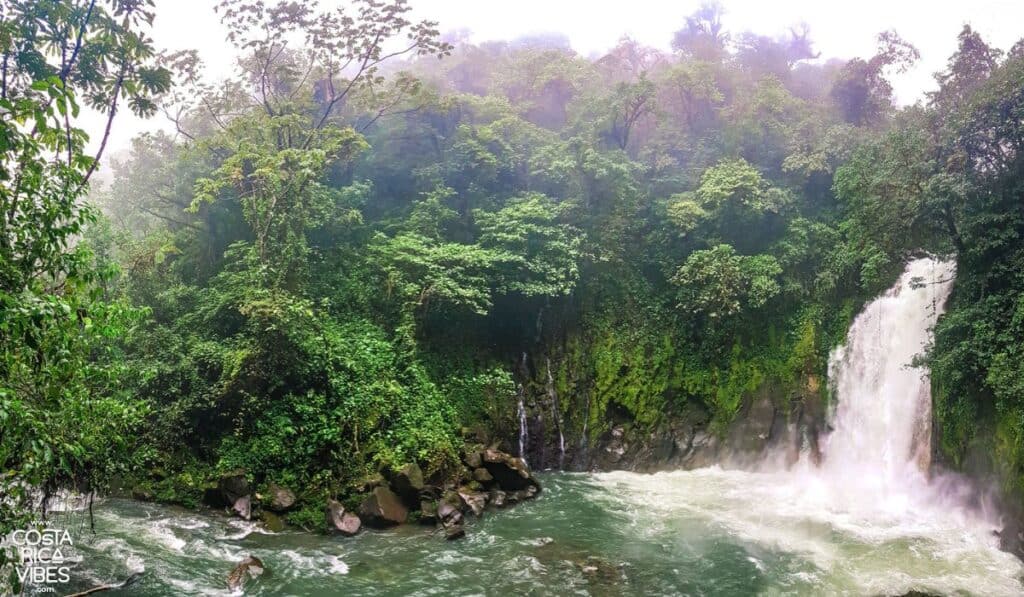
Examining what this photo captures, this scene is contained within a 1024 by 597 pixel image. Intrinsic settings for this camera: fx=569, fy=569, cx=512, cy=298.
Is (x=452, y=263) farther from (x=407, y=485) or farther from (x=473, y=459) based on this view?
(x=407, y=485)

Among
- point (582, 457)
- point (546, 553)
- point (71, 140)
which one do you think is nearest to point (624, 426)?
point (582, 457)

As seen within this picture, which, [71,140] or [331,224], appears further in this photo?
[331,224]

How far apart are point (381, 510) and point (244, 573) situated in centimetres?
281

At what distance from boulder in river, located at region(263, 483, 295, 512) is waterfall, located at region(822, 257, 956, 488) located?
42.8 feet

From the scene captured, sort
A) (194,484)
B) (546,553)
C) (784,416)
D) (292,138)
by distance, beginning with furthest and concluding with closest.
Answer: (292,138) → (784,416) → (194,484) → (546,553)

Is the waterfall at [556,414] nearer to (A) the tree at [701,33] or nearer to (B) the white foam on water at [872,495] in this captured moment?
(B) the white foam on water at [872,495]

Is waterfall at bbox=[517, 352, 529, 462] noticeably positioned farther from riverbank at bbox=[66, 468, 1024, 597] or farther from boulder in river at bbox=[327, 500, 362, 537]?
boulder in river at bbox=[327, 500, 362, 537]

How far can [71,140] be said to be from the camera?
6133mm

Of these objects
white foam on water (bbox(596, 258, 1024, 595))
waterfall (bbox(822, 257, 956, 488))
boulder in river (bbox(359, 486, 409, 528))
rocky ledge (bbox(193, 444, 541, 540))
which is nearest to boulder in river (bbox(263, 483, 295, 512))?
rocky ledge (bbox(193, 444, 541, 540))

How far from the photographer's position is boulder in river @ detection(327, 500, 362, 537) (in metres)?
10.6

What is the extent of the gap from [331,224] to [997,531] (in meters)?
17.5

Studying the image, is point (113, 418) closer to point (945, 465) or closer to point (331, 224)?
point (331, 224)

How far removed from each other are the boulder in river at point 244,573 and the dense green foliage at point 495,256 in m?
2.04

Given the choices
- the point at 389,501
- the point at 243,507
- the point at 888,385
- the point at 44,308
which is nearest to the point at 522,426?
the point at 389,501
